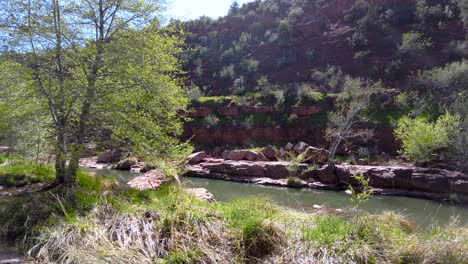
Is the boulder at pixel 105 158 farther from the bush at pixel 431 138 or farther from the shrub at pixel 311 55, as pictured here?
the shrub at pixel 311 55

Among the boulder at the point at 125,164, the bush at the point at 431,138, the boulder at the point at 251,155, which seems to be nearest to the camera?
the bush at the point at 431,138

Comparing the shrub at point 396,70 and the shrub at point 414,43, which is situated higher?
the shrub at point 414,43

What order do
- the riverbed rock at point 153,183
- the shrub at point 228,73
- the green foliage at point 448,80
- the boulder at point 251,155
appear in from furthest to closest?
the shrub at point 228,73 → the green foliage at point 448,80 → the boulder at point 251,155 → the riverbed rock at point 153,183

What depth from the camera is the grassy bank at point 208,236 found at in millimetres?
5129

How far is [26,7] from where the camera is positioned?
25.2ft

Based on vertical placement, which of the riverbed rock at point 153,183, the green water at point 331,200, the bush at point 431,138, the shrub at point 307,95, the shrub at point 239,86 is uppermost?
the shrub at point 239,86

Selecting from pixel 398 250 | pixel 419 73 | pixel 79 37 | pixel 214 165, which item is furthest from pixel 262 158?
pixel 398 250

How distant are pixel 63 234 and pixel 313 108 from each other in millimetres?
27816

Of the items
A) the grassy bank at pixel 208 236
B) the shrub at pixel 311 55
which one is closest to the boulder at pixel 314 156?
the grassy bank at pixel 208 236

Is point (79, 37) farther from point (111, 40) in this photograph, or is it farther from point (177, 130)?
point (177, 130)

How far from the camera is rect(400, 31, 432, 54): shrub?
111 ft

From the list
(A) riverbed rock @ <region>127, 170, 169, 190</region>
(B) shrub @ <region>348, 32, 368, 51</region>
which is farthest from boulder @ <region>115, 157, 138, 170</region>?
(B) shrub @ <region>348, 32, 368, 51</region>

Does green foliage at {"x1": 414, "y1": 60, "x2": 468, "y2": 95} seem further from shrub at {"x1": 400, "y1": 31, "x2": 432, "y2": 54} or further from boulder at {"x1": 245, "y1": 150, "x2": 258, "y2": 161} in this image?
boulder at {"x1": 245, "y1": 150, "x2": 258, "y2": 161}

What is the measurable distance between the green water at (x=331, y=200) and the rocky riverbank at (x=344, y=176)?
830mm
